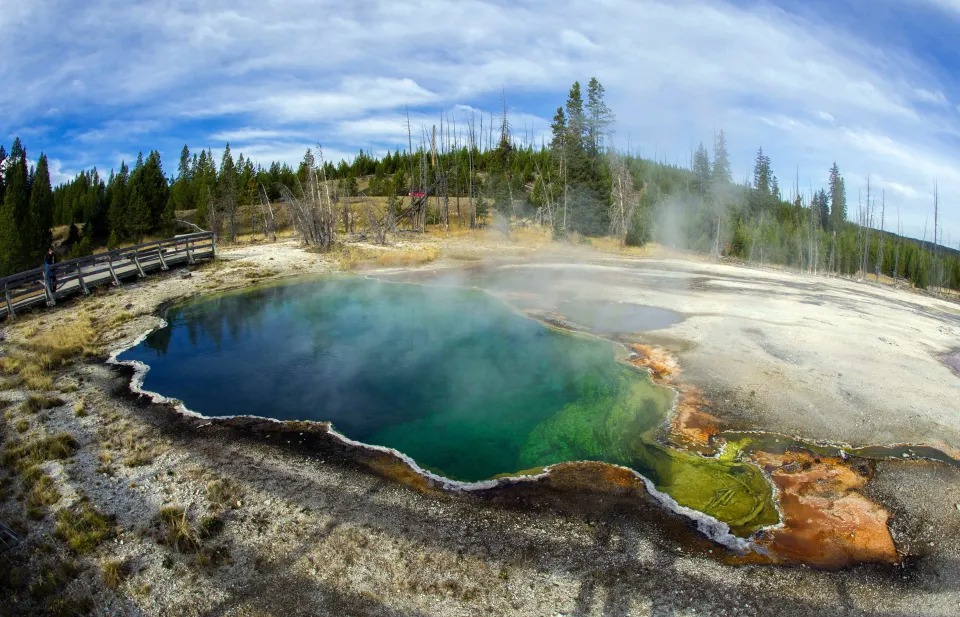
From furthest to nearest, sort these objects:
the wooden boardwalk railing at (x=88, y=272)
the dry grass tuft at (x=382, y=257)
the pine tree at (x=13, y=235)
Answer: the pine tree at (x=13, y=235), the dry grass tuft at (x=382, y=257), the wooden boardwalk railing at (x=88, y=272)

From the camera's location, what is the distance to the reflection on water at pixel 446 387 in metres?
7.29

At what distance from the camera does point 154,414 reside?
8.21 meters

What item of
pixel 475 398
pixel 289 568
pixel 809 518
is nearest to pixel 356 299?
pixel 475 398

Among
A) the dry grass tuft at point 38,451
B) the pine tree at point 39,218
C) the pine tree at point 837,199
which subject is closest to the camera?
the dry grass tuft at point 38,451

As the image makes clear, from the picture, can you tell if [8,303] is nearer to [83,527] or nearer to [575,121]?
[83,527]

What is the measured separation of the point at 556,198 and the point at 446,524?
32.4 meters

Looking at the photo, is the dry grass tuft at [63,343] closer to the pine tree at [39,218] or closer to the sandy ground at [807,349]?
the sandy ground at [807,349]

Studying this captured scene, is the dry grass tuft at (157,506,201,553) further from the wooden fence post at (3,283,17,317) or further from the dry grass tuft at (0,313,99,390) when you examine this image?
the wooden fence post at (3,283,17,317)

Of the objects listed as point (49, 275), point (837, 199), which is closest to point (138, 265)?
point (49, 275)

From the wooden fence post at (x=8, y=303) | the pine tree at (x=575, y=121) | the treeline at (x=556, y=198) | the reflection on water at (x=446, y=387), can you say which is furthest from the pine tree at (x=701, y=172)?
the wooden fence post at (x=8, y=303)

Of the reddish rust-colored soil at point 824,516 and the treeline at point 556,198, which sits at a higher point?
the treeline at point 556,198

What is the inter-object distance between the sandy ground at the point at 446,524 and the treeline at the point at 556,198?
2108 centimetres

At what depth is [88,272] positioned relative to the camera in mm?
16453

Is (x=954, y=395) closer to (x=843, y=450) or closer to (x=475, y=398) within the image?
(x=843, y=450)
